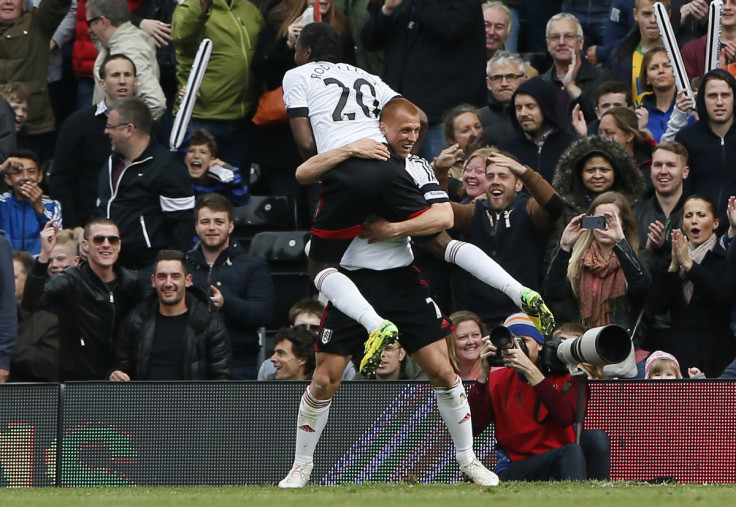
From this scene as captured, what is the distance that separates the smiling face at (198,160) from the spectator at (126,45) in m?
1.06

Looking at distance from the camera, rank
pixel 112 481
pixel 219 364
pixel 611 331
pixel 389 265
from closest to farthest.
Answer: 1. pixel 611 331
2. pixel 389 265
3. pixel 112 481
4. pixel 219 364

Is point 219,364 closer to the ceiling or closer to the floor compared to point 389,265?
closer to the floor

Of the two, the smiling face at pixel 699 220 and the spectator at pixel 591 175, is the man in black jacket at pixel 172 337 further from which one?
the smiling face at pixel 699 220

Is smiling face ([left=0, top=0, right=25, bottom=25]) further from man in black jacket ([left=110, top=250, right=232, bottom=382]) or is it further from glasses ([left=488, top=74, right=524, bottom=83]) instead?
glasses ([left=488, top=74, right=524, bottom=83])

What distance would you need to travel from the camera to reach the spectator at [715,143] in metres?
11.3

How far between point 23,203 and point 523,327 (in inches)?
213

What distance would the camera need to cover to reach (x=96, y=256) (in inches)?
444

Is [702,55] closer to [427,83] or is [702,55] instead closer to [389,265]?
[427,83]

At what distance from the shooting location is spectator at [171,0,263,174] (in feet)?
45.6

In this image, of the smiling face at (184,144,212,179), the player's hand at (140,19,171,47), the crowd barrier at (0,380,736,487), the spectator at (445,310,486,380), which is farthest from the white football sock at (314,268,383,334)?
the player's hand at (140,19,171,47)

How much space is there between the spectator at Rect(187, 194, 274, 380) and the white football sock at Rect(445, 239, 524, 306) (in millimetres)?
3113

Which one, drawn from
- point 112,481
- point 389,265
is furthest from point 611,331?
point 112,481

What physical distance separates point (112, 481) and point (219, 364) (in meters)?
1.64

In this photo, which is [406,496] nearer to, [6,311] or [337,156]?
[337,156]
